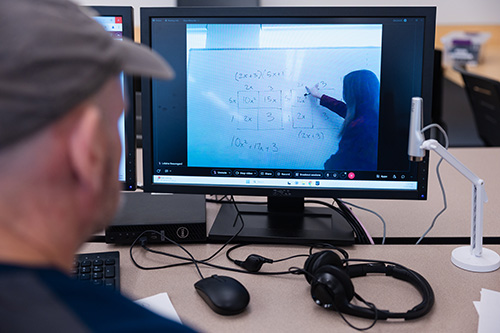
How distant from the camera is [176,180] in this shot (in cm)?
131

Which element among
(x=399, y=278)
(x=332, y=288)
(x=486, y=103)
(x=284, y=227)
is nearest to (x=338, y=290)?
(x=332, y=288)

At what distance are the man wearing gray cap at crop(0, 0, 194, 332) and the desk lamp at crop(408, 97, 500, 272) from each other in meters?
0.75

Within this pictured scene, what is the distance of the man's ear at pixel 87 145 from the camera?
505 mm

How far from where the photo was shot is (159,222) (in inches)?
51.6

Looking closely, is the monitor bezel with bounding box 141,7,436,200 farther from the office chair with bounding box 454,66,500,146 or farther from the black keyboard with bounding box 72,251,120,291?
the office chair with bounding box 454,66,500,146

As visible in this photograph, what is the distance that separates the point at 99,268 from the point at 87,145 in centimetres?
70

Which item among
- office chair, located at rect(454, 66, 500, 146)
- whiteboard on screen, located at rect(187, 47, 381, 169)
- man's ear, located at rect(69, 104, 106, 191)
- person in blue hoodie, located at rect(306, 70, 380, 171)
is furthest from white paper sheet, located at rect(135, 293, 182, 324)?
office chair, located at rect(454, 66, 500, 146)

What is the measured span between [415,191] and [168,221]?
1.83ft

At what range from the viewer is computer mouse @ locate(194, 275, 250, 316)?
3.39 feet

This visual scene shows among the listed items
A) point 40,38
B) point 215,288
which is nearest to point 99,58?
point 40,38

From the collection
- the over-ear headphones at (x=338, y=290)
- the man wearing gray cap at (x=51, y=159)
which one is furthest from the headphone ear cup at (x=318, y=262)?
the man wearing gray cap at (x=51, y=159)

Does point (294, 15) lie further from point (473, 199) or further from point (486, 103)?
point (486, 103)

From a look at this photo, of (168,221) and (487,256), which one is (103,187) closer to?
(168,221)

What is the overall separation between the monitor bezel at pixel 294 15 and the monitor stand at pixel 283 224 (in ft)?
0.29
